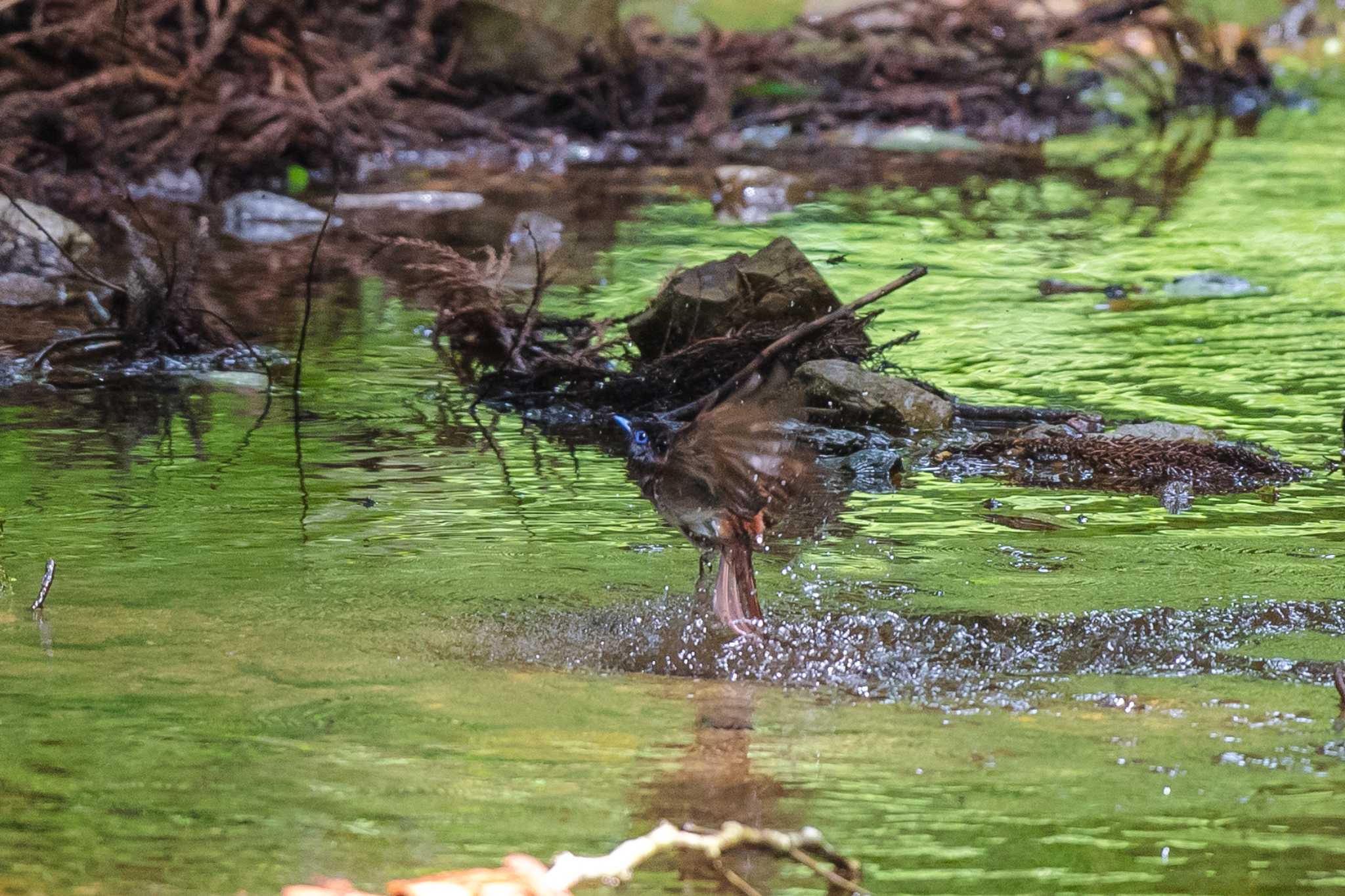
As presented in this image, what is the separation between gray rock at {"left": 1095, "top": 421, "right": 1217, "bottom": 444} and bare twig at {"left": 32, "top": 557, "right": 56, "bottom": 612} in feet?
6.82

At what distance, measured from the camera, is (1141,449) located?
3.44m

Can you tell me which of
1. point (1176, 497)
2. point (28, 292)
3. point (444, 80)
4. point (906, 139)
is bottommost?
point (28, 292)

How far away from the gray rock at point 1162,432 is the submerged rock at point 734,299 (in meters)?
0.81

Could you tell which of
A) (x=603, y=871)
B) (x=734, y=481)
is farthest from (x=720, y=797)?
A: (x=734, y=481)

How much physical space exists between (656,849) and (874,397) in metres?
2.19

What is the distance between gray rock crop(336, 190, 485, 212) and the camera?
7156mm

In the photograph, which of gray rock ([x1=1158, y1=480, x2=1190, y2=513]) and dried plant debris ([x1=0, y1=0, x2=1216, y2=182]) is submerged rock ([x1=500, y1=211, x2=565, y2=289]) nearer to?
dried plant debris ([x1=0, y1=0, x2=1216, y2=182])

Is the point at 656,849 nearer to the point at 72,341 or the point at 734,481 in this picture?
the point at 734,481

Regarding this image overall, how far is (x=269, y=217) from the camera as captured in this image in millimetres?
6809

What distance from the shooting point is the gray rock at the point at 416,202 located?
282 inches

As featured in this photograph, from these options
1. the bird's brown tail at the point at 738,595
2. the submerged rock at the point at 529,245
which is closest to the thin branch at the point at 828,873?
the bird's brown tail at the point at 738,595

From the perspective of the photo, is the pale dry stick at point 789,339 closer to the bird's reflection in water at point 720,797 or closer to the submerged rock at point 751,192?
the bird's reflection in water at point 720,797

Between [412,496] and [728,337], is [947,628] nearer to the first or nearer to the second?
[412,496]

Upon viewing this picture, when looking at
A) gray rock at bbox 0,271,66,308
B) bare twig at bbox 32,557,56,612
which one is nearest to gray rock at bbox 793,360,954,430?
bare twig at bbox 32,557,56,612
